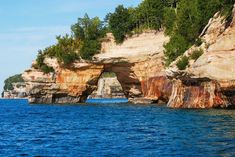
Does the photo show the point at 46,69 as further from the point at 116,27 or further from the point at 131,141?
the point at 131,141

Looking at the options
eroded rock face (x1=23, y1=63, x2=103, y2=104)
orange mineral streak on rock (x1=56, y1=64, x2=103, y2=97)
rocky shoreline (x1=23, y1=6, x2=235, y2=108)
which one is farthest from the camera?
eroded rock face (x1=23, y1=63, x2=103, y2=104)

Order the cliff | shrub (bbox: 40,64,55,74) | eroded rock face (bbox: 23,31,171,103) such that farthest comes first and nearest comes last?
shrub (bbox: 40,64,55,74), eroded rock face (bbox: 23,31,171,103), the cliff

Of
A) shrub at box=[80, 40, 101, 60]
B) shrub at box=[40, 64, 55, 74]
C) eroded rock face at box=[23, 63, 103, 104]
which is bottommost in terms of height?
eroded rock face at box=[23, 63, 103, 104]

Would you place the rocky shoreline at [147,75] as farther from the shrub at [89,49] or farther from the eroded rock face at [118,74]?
the shrub at [89,49]

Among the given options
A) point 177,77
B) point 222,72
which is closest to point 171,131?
point 222,72

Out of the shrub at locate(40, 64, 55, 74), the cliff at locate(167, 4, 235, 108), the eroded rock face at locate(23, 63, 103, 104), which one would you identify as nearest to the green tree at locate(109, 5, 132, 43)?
the eroded rock face at locate(23, 63, 103, 104)

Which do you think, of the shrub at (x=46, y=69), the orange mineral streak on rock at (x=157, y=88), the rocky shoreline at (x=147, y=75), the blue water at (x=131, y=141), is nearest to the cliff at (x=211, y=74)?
the rocky shoreline at (x=147, y=75)

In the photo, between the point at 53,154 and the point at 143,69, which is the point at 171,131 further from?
the point at 143,69

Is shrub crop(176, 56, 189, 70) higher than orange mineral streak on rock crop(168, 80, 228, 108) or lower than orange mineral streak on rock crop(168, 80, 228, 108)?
higher

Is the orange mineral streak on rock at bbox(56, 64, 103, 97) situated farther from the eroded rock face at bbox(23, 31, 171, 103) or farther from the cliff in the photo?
the cliff

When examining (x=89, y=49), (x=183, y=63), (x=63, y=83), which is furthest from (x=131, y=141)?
(x=63, y=83)

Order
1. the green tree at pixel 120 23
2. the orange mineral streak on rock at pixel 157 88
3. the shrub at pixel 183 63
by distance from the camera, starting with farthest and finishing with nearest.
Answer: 1. the green tree at pixel 120 23
2. the orange mineral streak on rock at pixel 157 88
3. the shrub at pixel 183 63

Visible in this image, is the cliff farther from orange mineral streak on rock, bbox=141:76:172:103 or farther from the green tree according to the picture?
the green tree

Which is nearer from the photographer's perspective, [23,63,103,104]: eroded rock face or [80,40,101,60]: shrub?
[80,40,101,60]: shrub
